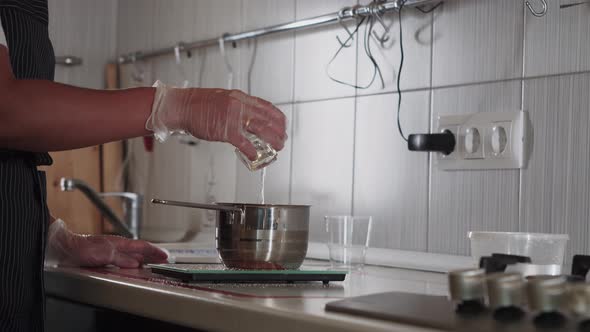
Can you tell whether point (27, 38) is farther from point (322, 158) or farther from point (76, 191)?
point (76, 191)

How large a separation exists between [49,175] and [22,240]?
1.12 metres

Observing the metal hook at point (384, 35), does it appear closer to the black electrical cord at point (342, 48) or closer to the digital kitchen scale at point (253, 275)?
the black electrical cord at point (342, 48)

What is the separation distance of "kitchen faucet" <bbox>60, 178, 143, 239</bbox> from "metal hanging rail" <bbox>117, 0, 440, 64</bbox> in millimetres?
422

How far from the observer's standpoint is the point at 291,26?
5.90 feet

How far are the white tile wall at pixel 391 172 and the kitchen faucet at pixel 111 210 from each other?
0.76 m

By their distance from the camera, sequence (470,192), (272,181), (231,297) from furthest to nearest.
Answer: (272,181) < (470,192) < (231,297)

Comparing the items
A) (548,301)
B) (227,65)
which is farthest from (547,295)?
(227,65)

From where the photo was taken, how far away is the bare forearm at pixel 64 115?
101cm

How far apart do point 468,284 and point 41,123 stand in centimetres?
60

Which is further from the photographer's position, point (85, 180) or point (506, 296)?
point (85, 180)

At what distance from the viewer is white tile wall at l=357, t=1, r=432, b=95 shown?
5.04 feet

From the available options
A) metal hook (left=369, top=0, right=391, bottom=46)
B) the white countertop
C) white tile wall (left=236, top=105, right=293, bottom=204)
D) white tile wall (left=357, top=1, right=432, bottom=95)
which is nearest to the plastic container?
the white countertop

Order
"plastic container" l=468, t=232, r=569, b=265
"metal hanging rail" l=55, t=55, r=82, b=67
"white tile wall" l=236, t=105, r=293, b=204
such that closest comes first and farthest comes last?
"plastic container" l=468, t=232, r=569, b=265
"white tile wall" l=236, t=105, r=293, b=204
"metal hanging rail" l=55, t=55, r=82, b=67

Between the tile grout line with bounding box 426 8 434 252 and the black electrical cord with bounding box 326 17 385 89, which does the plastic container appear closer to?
the tile grout line with bounding box 426 8 434 252
